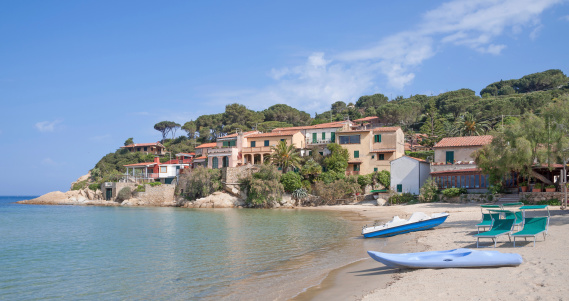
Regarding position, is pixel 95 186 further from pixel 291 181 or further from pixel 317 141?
pixel 317 141

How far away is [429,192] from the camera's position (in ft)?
123

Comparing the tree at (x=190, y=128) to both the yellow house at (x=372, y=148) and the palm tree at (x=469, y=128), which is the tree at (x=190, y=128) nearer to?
the yellow house at (x=372, y=148)

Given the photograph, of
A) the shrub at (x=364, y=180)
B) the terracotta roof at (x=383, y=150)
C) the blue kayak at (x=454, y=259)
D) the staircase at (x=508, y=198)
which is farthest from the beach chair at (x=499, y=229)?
the terracotta roof at (x=383, y=150)

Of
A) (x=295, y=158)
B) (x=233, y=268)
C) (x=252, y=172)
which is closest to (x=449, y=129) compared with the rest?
(x=295, y=158)

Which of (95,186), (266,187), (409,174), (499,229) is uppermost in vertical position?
(409,174)

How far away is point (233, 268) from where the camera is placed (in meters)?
14.4

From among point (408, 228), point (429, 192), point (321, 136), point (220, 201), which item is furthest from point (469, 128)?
point (408, 228)

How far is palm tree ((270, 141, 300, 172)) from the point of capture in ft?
168

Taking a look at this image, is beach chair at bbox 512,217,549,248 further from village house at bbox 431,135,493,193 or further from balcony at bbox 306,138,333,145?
balcony at bbox 306,138,333,145

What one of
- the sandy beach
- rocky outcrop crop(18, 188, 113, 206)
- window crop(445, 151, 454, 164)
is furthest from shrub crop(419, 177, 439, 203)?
rocky outcrop crop(18, 188, 113, 206)

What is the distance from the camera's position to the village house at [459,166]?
121 ft

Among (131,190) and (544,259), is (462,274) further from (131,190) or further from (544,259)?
(131,190)

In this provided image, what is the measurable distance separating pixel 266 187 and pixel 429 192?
61.3 feet

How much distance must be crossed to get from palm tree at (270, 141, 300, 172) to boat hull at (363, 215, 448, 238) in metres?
31.2
